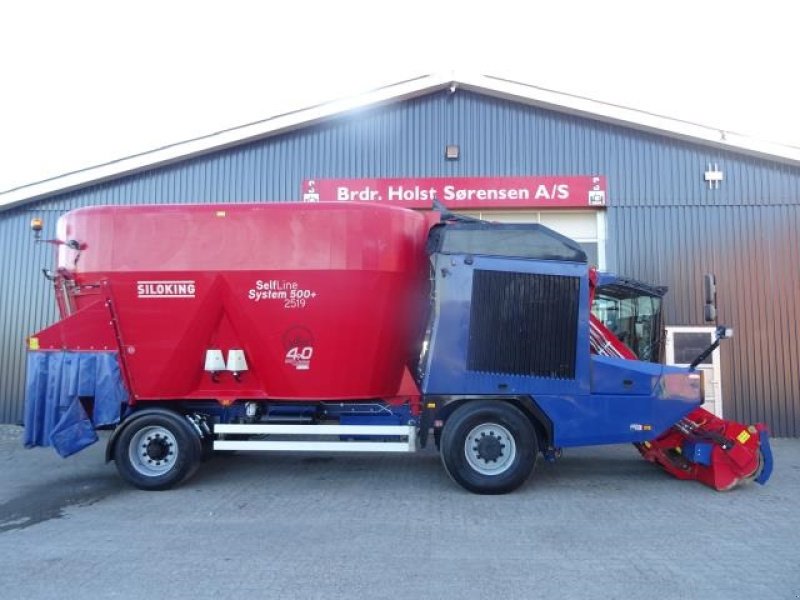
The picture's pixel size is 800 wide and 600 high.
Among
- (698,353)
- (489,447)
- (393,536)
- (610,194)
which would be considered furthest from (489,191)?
(393,536)

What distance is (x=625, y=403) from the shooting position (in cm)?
715

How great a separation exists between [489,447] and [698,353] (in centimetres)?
638

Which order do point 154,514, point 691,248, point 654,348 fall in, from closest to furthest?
1. point 154,514
2. point 654,348
3. point 691,248

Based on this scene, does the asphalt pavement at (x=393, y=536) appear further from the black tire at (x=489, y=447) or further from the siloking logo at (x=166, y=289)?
the siloking logo at (x=166, y=289)

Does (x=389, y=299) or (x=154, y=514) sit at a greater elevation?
(x=389, y=299)

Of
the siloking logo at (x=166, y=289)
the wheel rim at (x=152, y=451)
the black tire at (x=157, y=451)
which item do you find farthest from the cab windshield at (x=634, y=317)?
the wheel rim at (x=152, y=451)

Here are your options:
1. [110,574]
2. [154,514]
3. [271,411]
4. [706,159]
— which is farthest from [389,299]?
[706,159]

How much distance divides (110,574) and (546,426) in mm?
4590

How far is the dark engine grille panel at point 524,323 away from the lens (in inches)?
281

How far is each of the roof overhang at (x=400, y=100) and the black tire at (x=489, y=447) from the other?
23.2 feet

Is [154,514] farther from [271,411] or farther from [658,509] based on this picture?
[658,509]

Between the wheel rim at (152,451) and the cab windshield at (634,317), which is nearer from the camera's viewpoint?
the wheel rim at (152,451)

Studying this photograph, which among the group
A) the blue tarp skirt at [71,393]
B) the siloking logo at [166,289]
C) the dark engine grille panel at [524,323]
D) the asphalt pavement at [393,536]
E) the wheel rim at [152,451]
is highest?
the siloking logo at [166,289]

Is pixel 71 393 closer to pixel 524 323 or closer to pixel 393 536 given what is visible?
pixel 393 536
